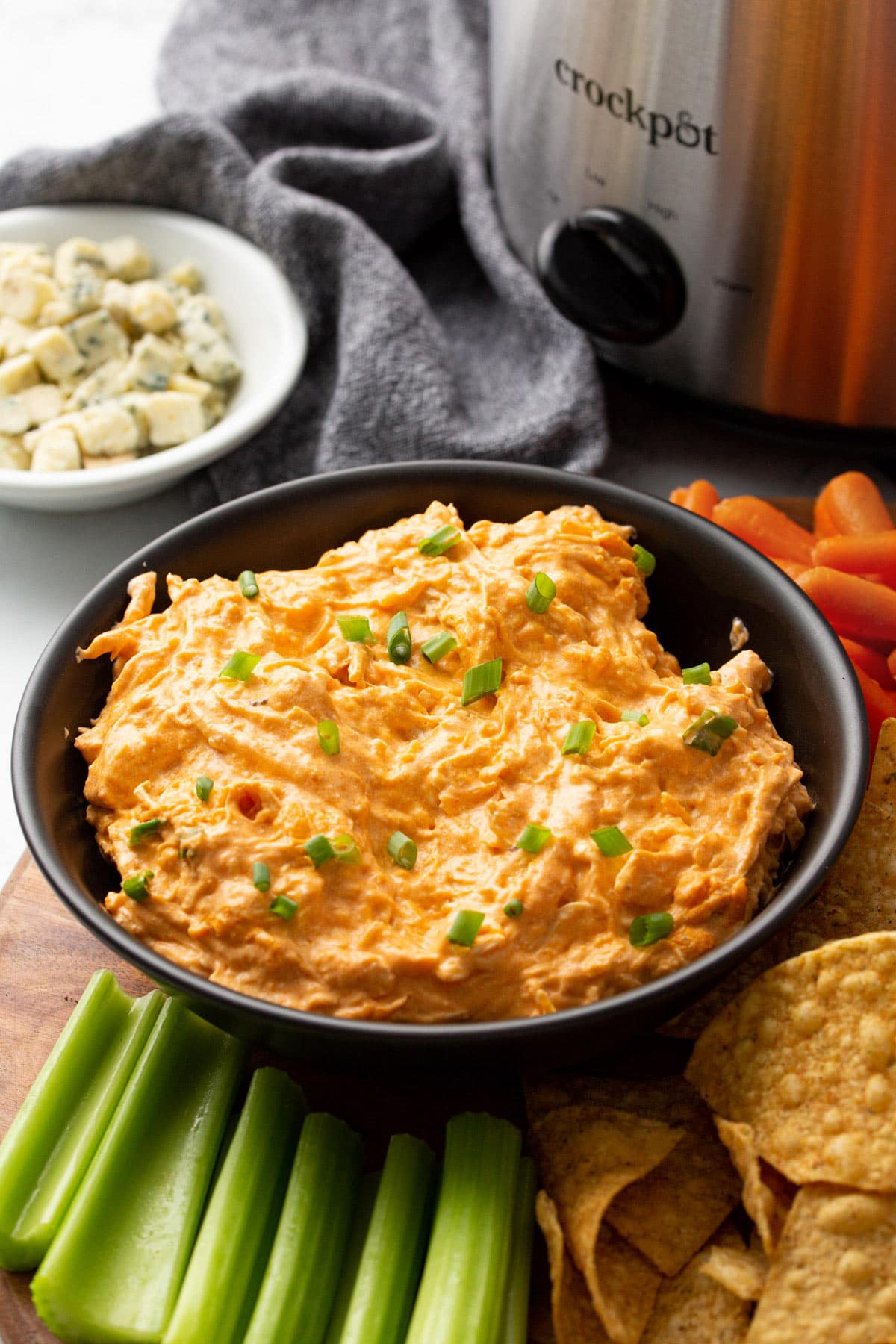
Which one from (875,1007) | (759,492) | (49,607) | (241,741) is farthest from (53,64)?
(875,1007)

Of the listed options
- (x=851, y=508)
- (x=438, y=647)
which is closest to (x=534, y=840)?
(x=438, y=647)

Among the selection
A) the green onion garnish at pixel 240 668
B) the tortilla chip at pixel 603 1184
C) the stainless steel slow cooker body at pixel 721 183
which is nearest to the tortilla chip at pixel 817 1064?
the tortilla chip at pixel 603 1184

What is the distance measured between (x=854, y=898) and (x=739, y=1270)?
0.78 metres

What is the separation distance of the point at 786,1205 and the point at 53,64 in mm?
4909

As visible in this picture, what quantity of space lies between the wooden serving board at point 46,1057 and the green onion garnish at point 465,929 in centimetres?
41

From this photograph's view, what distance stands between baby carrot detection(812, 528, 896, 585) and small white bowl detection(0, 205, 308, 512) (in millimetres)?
1510

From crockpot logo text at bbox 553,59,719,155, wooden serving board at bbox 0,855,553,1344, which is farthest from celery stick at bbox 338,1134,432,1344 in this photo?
crockpot logo text at bbox 553,59,719,155

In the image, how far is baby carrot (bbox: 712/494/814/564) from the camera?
11.3 ft

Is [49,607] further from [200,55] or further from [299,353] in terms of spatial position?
[200,55]

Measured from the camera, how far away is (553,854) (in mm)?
2359

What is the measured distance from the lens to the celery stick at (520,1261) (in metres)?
2.24

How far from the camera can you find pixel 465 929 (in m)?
2.25

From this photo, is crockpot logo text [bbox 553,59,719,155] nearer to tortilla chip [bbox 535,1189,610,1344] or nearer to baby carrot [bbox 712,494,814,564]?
baby carrot [bbox 712,494,814,564]

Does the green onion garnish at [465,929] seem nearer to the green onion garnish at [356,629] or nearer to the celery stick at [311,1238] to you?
the celery stick at [311,1238]
